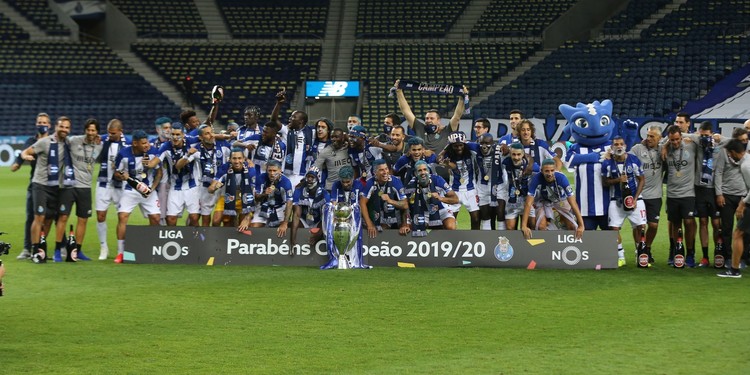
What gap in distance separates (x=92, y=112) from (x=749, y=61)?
2579 centimetres

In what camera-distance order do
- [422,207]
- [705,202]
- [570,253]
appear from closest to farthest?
[570,253] < [705,202] < [422,207]

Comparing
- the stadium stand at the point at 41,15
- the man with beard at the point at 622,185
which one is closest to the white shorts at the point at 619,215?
the man with beard at the point at 622,185

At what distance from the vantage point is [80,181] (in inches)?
537

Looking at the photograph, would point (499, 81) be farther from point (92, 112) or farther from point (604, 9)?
point (92, 112)

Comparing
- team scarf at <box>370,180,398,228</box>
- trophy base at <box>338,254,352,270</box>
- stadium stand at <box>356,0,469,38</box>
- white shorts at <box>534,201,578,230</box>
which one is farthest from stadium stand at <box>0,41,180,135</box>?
white shorts at <box>534,201,578,230</box>

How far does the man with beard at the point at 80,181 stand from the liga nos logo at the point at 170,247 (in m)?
1.19

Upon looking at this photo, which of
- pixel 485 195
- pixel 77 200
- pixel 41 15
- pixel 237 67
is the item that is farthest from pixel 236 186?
pixel 41 15

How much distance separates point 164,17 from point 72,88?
6.35 m

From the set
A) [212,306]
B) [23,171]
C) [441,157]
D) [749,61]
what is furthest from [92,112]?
[212,306]

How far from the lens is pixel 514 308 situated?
10039mm

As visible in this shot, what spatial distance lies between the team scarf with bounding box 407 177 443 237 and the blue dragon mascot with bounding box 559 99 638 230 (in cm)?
199

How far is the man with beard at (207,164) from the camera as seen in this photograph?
45.8 feet

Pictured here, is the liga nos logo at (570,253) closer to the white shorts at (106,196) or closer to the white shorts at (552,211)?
the white shorts at (552,211)

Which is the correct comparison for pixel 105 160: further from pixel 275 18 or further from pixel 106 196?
pixel 275 18
